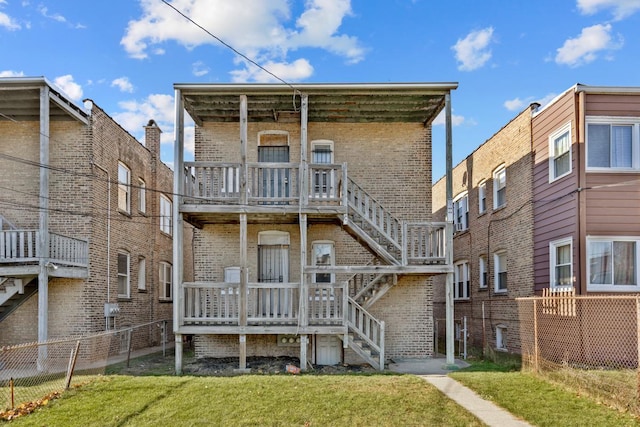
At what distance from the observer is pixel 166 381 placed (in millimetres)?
9523

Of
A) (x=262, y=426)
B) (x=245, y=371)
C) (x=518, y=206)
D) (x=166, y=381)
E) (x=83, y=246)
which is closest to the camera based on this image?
(x=262, y=426)

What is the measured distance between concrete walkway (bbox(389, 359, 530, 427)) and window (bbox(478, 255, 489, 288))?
4.65 meters

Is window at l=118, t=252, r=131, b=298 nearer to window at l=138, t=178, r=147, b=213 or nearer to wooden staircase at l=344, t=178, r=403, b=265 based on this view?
window at l=138, t=178, r=147, b=213

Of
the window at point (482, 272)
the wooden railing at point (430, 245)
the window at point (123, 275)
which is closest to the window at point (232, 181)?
the wooden railing at point (430, 245)

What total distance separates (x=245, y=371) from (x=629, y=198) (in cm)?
973

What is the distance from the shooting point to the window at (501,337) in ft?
49.4

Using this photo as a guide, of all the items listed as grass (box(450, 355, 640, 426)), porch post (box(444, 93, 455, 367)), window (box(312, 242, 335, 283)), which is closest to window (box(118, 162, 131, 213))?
window (box(312, 242, 335, 283))

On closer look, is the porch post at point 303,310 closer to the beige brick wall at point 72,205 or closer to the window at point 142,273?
the beige brick wall at point 72,205

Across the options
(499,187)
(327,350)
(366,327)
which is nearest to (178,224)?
(327,350)

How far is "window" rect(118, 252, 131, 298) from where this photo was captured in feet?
51.5

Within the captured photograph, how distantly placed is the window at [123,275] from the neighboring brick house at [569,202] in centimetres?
1153

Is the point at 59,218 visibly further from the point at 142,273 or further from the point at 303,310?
the point at 303,310

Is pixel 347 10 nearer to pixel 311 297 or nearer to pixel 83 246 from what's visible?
pixel 311 297

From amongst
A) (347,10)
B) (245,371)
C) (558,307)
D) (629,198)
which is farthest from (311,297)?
(629,198)
